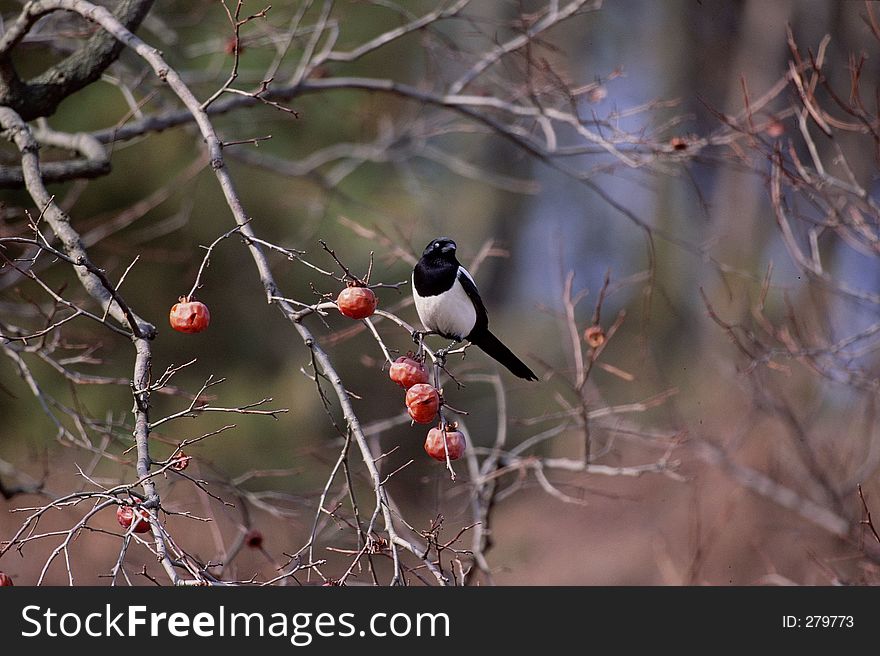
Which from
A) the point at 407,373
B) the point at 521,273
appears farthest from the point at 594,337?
the point at 521,273

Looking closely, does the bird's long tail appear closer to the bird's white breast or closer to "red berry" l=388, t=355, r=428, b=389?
the bird's white breast

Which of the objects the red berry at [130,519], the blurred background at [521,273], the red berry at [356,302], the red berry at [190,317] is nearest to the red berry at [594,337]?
the blurred background at [521,273]

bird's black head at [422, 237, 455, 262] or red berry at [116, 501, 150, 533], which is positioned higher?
bird's black head at [422, 237, 455, 262]

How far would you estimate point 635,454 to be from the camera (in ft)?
27.1

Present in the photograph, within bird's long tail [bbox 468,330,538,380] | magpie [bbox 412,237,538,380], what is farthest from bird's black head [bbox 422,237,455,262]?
bird's long tail [bbox 468,330,538,380]

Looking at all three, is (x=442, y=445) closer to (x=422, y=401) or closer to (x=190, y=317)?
(x=422, y=401)

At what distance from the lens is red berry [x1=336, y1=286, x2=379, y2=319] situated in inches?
68.1

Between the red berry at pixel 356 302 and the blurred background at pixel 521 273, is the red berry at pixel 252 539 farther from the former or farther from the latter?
the red berry at pixel 356 302

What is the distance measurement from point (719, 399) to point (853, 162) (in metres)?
1.87

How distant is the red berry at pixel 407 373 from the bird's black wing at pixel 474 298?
4.15 ft

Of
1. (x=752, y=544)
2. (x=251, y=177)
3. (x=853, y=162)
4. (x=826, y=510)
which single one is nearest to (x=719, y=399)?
(x=752, y=544)

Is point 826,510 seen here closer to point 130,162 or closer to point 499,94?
point 499,94

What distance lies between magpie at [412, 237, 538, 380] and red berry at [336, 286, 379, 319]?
3.87 feet

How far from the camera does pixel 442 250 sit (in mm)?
3061
